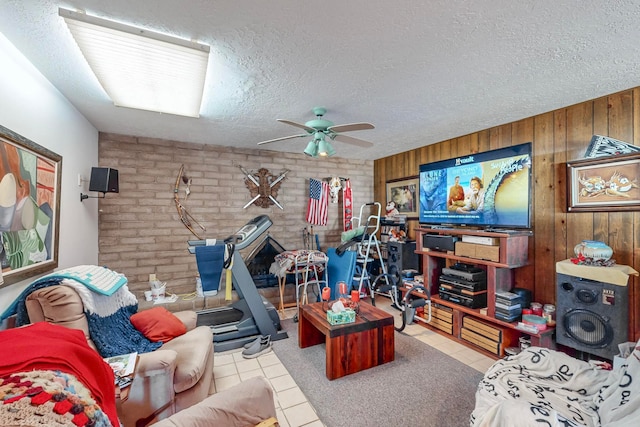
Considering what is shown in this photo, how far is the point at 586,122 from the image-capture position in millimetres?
2480

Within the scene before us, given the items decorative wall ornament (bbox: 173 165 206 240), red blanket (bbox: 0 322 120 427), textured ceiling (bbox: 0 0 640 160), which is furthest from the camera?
decorative wall ornament (bbox: 173 165 206 240)

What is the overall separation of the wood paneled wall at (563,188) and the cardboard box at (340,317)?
1.94m

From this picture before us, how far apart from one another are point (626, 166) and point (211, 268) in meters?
3.97

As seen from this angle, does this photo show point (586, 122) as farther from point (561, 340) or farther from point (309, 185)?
point (309, 185)

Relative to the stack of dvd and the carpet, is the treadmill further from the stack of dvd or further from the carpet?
the stack of dvd

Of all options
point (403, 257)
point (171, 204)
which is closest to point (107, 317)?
point (171, 204)

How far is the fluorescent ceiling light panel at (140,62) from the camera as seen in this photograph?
149 centimetres

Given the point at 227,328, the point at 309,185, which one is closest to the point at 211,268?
the point at 227,328

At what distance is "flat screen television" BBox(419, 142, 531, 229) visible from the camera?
9.39 feet

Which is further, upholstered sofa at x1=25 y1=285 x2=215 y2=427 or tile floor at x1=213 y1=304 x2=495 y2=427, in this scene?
tile floor at x1=213 y1=304 x2=495 y2=427

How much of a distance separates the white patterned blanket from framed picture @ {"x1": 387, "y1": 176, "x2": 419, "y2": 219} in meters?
2.67

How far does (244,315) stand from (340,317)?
51.8 inches

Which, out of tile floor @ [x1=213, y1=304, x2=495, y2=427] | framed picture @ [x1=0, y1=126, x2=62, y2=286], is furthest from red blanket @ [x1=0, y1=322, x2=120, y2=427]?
tile floor @ [x1=213, y1=304, x2=495, y2=427]

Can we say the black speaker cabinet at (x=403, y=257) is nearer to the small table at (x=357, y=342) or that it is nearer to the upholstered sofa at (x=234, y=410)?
the small table at (x=357, y=342)
